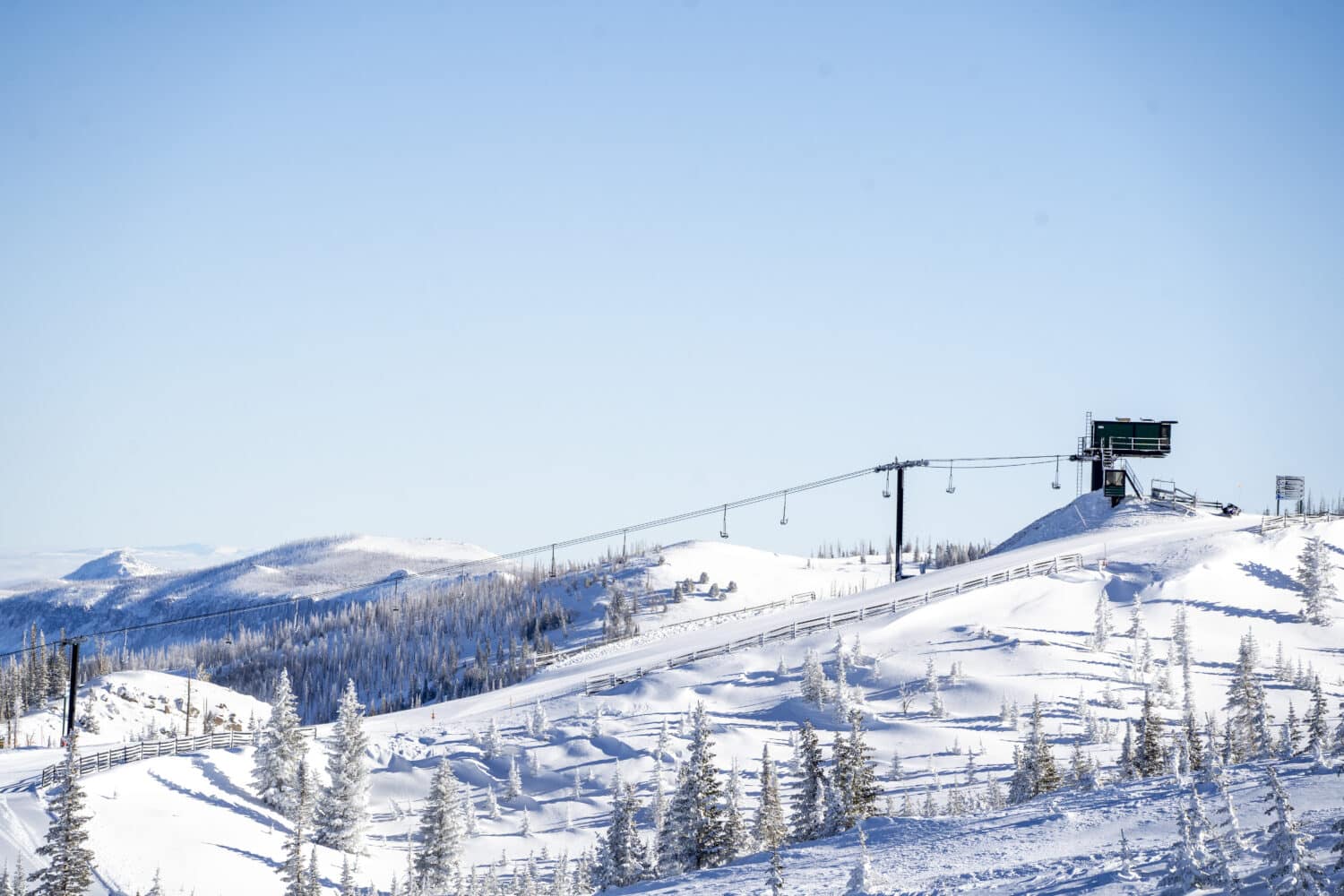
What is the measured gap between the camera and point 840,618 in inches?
3625

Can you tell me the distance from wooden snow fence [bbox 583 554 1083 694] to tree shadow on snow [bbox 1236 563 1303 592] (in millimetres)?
10427

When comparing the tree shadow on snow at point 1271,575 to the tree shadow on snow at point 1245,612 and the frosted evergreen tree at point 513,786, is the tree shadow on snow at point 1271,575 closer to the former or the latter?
the tree shadow on snow at point 1245,612

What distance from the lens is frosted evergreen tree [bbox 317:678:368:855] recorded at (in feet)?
211

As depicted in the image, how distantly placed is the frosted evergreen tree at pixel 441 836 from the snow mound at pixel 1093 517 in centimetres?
6292

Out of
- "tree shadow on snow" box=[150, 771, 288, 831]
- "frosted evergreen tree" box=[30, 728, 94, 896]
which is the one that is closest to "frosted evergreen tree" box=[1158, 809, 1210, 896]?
"frosted evergreen tree" box=[30, 728, 94, 896]

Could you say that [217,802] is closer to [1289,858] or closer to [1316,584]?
[1289,858]

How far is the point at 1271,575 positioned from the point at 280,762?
62.7m

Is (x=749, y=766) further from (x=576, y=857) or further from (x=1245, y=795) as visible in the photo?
(x=1245, y=795)

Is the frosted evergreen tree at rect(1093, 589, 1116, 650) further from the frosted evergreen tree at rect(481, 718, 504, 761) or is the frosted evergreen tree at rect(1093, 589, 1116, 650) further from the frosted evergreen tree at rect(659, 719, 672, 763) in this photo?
the frosted evergreen tree at rect(481, 718, 504, 761)

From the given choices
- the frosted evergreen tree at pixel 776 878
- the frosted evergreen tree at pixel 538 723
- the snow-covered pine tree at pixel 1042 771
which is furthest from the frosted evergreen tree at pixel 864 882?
the frosted evergreen tree at pixel 538 723

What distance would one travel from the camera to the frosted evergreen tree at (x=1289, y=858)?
21.5 meters

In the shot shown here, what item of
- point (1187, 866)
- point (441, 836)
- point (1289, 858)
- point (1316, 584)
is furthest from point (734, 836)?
point (1316, 584)

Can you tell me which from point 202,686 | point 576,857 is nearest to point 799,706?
point 576,857

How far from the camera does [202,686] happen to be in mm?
136125
